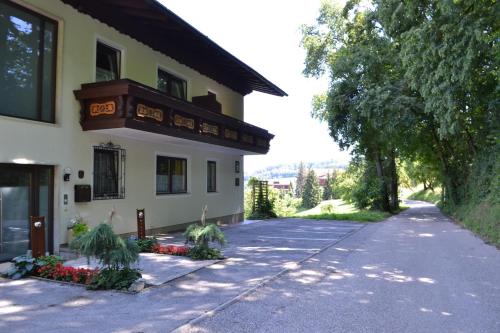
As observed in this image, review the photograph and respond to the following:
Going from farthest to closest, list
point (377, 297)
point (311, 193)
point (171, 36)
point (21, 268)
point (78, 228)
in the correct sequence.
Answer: point (311, 193) < point (171, 36) < point (78, 228) < point (21, 268) < point (377, 297)

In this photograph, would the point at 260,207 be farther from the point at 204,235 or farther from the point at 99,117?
the point at 99,117

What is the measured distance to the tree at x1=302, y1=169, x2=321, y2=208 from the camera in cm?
8925

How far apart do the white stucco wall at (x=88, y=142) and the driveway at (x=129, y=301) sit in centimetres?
300

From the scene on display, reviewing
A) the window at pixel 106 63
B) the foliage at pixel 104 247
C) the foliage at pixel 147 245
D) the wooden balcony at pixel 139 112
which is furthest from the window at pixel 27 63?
the foliage at pixel 104 247

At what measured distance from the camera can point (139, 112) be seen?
10492 mm

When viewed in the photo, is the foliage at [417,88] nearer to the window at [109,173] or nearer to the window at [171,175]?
the window at [171,175]

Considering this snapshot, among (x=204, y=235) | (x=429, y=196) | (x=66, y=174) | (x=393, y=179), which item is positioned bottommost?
(x=204, y=235)

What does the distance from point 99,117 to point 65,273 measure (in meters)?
4.28

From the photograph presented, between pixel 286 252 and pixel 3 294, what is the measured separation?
6.58 meters

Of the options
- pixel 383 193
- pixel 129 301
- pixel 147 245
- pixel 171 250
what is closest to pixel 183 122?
pixel 147 245

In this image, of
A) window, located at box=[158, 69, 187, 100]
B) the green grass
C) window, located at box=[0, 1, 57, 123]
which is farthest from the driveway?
the green grass

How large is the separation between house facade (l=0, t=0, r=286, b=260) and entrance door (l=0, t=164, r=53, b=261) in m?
0.02

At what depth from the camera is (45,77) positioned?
31.9ft

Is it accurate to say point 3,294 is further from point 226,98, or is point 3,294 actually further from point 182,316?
point 226,98
